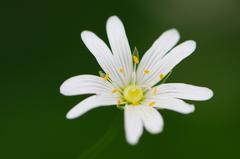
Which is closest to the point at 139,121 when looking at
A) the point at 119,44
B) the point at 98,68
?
the point at 119,44

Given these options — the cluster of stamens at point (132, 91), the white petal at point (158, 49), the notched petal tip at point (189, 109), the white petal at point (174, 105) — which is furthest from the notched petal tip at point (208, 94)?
the white petal at point (158, 49)

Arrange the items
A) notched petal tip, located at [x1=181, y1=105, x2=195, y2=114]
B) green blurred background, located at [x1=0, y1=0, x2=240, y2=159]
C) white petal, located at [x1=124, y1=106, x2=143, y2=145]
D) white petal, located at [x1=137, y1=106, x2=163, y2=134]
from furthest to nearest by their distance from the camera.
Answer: green blurred background, located at [x1=0, y1=0, x2=240, y2=159], notched petal tip, located at [x1=181, y1=105, x2=195, y2=114], white petal, located at [x1=137, y1=106, x2=163, y2=134], white petal, located at [x1=124, y1=106, x2=143, y2=145]

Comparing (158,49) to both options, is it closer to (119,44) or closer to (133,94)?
(119,44)

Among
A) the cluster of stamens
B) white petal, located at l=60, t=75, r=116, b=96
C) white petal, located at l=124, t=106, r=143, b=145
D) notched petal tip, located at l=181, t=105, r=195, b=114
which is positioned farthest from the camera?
the cluster of stamens

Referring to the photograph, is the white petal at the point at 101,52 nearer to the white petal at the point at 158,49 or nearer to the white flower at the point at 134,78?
the white flower at the point at 134,78

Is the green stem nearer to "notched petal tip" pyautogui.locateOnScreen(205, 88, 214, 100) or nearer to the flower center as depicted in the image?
the flower center

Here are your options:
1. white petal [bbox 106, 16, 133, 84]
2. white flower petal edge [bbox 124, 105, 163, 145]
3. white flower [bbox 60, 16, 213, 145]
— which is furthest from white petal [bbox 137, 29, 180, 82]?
white flower petal edge [bbox 124, 105, 163, 145]

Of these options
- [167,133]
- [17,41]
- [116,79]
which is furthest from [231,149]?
[17,41]
